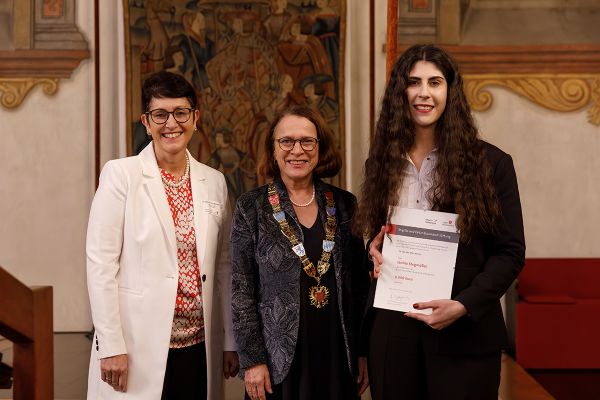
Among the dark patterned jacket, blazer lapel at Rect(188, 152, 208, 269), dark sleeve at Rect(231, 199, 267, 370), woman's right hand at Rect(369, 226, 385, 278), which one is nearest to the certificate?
woman's right hand at Rect(369, 226, 385, 278)

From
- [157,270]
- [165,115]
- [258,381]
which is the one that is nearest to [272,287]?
[258,381]

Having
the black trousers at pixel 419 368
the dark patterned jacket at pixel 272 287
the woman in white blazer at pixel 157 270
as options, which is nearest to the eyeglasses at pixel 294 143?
the dark patterned jacket at pixel 272 287

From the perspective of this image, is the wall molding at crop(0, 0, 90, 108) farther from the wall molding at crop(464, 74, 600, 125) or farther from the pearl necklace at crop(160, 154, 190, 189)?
the pearl necklace at crop(160, 154, 190, 189)

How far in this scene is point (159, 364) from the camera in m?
2.95

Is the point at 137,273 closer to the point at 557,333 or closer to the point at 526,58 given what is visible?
the point at 557,333

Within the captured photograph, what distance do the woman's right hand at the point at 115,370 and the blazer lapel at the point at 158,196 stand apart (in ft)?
1.60

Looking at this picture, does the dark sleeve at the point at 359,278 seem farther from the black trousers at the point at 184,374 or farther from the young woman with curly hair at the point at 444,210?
the black trousers at the point at 184,374

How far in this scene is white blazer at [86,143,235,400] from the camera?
9.65ft

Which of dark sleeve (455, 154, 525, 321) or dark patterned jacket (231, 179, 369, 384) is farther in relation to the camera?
dark patterned jacket (231, 179, 369, 384)

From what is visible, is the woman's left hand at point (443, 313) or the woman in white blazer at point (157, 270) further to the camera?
the woman in white blazer at point (157, 270)

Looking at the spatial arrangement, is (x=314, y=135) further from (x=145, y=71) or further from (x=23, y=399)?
(x=145, y=71)

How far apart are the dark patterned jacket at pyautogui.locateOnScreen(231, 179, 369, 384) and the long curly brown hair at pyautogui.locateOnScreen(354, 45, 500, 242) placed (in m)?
0.23

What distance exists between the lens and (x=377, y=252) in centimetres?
270

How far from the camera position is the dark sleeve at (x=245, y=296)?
284cm
